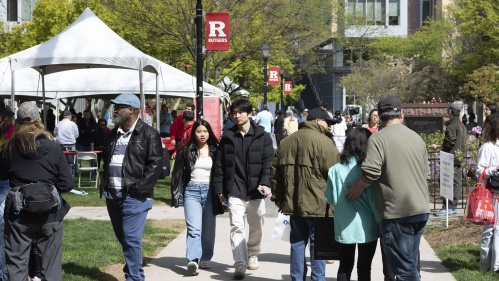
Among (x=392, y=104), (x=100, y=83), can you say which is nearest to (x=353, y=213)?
(x=392, y=104)

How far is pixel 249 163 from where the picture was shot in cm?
612

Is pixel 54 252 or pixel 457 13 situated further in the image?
pixel 457 13

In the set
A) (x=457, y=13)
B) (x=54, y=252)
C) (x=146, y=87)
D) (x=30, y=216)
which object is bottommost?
(x=54, y=252)

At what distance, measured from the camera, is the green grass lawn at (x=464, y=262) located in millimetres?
5918

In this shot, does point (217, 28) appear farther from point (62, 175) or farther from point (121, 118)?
point (62, 175)

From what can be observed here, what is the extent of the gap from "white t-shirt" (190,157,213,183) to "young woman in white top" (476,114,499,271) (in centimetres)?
301

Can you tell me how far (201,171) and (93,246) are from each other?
7.43 feet

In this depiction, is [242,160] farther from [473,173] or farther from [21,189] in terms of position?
[473,173]

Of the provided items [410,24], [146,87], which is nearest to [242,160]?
[146,87]

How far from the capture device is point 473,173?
8.25 meters

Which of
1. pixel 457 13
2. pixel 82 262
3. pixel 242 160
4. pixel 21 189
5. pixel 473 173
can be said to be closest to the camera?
pixel 21 189

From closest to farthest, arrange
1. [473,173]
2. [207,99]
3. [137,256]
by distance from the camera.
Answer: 1. [137,256]
2. [473,173]
3. [207,99]

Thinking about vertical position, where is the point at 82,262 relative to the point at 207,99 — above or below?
below

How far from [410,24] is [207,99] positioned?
182 ft
